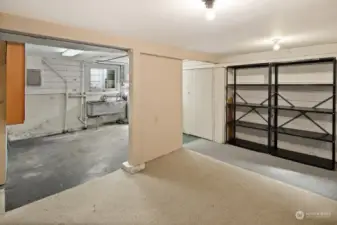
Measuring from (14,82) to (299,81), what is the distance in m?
4.56

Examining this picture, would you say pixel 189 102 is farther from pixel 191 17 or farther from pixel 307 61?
pixel 191 17

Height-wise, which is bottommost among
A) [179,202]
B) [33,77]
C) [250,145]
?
[179,202]

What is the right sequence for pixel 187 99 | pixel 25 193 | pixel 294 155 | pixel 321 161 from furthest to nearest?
pixel 187 99 < pixel 294 155 < pixel 321 161 < pixel 25 193

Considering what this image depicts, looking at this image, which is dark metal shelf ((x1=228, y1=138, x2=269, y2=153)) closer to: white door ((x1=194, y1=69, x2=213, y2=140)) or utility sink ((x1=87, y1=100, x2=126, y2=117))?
white door ((x1=194, y1=69, x2=213, y2=140))

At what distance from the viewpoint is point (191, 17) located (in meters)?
2.30

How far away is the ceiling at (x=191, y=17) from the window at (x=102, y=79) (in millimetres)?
4839

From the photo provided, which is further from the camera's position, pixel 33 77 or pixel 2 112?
pixel 33 77

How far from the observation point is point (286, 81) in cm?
445

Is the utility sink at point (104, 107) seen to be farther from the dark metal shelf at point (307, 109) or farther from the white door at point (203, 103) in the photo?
the dark metal shelf at point (307, 109)

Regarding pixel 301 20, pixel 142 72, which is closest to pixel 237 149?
pixel 142 72

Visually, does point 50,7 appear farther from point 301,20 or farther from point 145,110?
point 301,20

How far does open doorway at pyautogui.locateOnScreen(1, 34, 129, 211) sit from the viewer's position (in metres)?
3.42

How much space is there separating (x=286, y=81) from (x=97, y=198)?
392 cm

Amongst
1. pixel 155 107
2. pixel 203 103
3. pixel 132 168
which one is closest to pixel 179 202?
pixel 132 168
